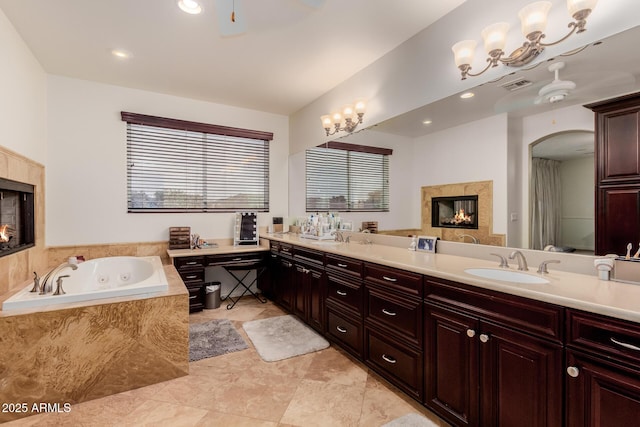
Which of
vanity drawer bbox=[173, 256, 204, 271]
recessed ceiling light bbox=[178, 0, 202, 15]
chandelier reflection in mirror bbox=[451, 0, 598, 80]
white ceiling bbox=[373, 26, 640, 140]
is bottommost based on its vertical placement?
vanity drawer bbox=[173, 256, 204, 271]

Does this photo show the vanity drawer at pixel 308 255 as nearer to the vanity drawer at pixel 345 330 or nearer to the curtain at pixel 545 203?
the vanity drawer at pixel 345 330

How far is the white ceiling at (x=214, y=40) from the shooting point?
2178 mm

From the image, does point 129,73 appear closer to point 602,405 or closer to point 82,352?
point 82,352

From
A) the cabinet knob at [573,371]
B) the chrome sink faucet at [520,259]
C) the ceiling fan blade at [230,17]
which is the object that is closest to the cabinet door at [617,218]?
the chrome sink faucet at [520,259]

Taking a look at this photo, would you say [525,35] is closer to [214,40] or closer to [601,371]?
[601,371]

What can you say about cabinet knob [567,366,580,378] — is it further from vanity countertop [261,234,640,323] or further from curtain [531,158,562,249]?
curtain [531,158,562,249]

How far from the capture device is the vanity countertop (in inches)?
43.8

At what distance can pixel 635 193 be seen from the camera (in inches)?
55.2

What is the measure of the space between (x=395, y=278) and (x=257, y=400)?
3.97 ft

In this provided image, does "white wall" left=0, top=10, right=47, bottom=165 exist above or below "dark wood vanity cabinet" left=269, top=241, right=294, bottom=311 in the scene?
above

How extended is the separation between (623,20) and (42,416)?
3.81 m

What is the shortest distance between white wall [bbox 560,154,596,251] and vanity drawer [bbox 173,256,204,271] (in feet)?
11.2

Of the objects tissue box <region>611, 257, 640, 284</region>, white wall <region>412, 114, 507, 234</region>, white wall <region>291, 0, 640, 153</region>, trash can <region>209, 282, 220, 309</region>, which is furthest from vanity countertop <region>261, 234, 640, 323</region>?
trash can <region>209, 282, 220, 309</region>

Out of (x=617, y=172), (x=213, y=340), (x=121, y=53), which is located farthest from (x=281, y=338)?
(x=121, y=53)
